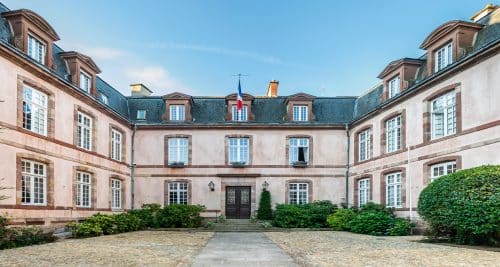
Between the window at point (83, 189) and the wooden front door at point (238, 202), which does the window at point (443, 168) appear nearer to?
the wooden front door at point (238, 202)

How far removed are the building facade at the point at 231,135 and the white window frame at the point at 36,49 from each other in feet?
0.16

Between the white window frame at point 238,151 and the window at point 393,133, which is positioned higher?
the window at point 393,133

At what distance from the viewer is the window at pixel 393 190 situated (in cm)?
1766

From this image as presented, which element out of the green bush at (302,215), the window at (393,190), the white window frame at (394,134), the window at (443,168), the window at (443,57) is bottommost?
the green bush at (302,215)

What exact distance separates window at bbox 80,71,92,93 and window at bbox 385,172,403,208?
13.1m

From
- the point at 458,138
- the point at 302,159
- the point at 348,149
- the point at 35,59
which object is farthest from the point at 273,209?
the point at 35,59

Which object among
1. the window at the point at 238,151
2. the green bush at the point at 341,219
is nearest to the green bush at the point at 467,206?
the green bush at the point at 341,219

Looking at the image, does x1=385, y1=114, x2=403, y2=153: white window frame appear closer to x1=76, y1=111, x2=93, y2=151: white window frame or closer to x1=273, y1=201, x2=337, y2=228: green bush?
x1=273, y1=201, x2=337, y2=228: green bush

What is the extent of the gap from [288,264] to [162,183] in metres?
15.8

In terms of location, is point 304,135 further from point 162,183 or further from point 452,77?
point 452,77

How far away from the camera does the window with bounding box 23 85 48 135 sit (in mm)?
13469

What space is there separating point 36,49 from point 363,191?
50.5 ft

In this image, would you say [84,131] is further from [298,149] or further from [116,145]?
[298,149]

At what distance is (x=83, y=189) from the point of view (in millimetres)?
17484
